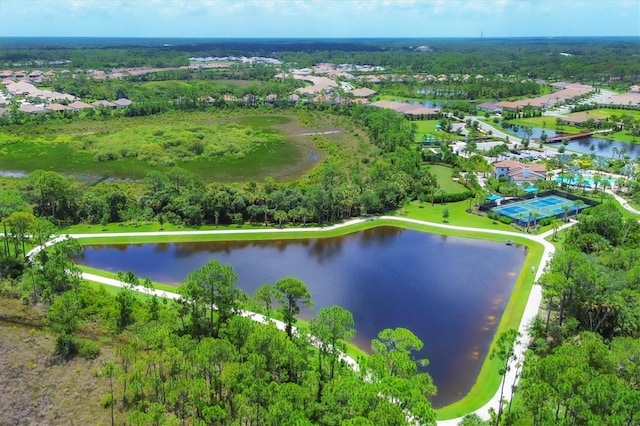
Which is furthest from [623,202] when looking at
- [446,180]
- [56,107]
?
[56,107]

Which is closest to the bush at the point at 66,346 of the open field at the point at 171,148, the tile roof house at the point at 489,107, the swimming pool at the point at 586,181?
the open field at the point at 171,148

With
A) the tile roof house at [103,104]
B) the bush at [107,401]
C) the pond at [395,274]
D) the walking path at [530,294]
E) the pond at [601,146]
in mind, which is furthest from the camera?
the tile roof house at [103,104]

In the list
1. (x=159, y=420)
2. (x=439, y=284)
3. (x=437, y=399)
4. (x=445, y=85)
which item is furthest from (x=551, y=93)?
(x=159, y=420)

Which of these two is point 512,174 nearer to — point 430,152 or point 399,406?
point 430,152

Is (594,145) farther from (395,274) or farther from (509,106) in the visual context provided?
(395,274)

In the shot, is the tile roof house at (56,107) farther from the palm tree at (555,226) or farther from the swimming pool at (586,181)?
the palm tree at (555,226)

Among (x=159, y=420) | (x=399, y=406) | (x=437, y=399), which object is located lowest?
(x=437, y=399)
